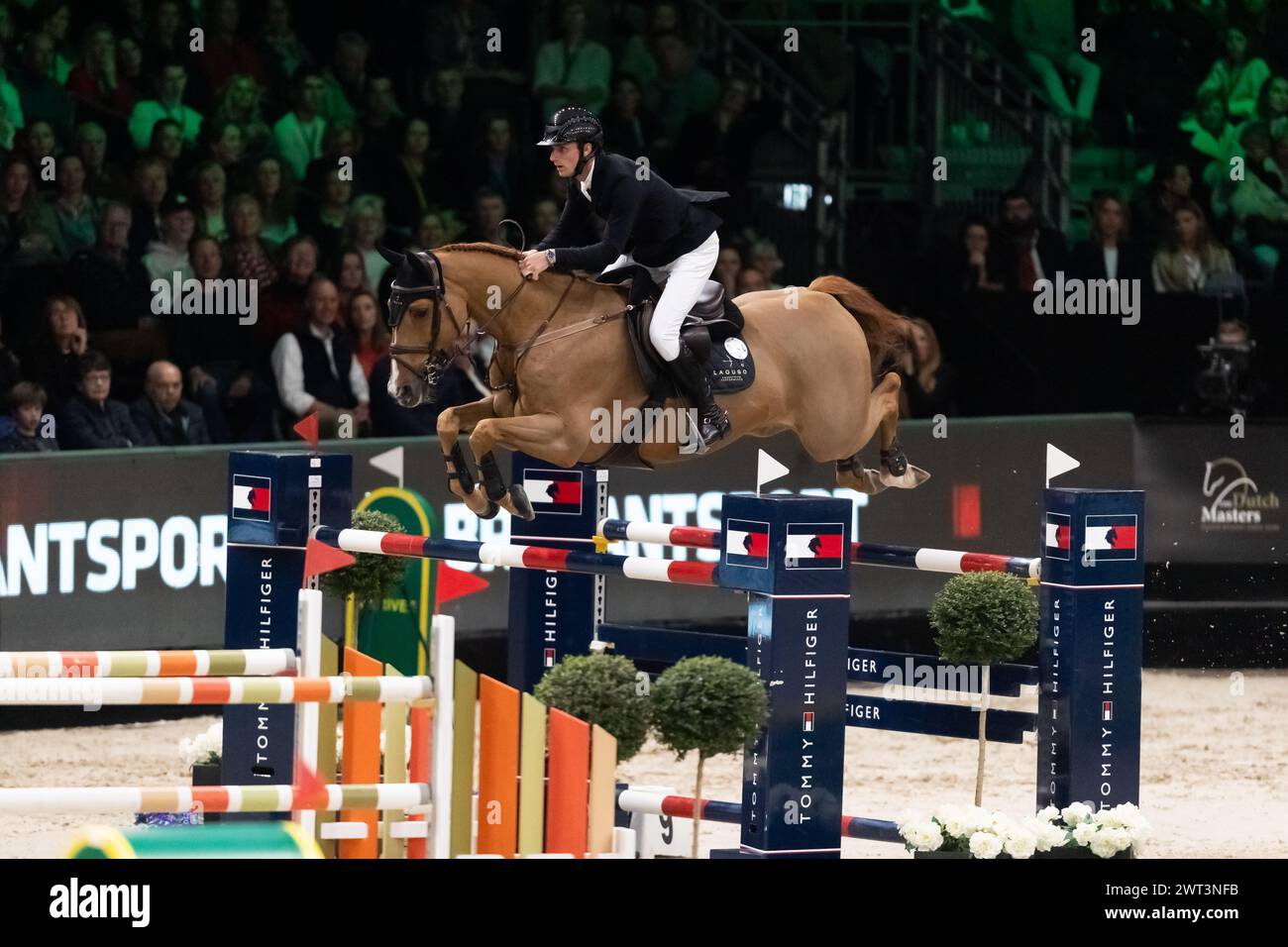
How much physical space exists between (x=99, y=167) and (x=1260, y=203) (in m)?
7.63

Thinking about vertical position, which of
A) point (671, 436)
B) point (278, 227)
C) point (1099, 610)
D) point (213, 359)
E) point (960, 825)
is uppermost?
point (278, 227)

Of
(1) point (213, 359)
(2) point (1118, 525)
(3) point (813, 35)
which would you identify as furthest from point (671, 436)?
(3) point (813, 35)

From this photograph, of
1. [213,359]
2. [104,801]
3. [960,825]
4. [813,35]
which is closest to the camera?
[104,801]

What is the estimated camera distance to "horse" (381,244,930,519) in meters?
6.82

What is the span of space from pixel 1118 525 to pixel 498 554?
1.85 metres

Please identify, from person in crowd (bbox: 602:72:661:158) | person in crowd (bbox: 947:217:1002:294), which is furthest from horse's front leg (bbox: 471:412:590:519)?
person in crowd (bbox: 947:217:1002:294)

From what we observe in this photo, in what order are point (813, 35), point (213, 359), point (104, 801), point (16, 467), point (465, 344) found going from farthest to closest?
point (813, 35) < point (213, 359) < point (16, 467) < point (465, 344) < point (104, 801)

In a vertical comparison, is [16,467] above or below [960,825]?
above

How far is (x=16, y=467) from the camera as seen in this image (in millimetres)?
10000

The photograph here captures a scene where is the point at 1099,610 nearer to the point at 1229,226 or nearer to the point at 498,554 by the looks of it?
the point at 498,554

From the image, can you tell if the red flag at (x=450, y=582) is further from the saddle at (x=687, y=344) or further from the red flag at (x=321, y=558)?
the saddle at (x=687, y=344)

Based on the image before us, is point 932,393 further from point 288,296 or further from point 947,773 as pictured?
point 288,296

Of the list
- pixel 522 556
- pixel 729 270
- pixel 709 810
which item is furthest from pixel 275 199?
pixel 709 810

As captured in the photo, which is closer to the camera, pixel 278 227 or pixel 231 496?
pixel 231 496
